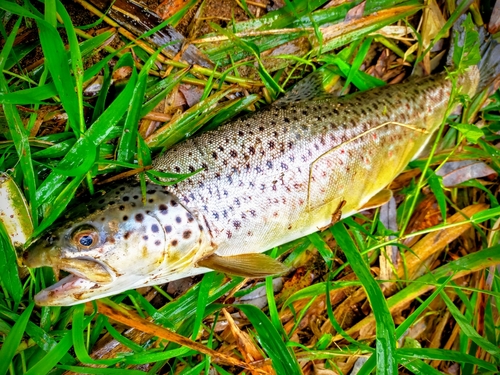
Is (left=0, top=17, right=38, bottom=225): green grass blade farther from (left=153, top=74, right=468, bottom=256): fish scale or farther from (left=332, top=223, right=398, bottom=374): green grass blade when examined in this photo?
(left=332, top=223, right=398, bottom=374): green grass blade

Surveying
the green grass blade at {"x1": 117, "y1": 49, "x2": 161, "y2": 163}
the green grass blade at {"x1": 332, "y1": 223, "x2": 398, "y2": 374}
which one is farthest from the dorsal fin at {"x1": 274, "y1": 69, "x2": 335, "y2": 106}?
the green grass blade at {"x1": 332, "y1": 223, "x2": 398, "y2": 374}

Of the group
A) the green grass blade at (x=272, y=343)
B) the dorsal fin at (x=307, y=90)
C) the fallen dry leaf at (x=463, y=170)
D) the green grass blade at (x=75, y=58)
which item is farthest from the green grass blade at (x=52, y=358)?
the fallen dry leaf at (x=463, y=170)

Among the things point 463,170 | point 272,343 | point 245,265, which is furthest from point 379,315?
point 463,170

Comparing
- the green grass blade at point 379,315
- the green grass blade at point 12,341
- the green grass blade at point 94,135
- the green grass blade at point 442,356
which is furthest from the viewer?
the green grass blade at point 442,356

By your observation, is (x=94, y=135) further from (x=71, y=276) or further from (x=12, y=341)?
(x=12, y=341)

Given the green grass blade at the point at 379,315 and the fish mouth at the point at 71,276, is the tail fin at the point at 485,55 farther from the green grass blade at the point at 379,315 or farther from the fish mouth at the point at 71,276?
the fish mouth at the point at 71,276

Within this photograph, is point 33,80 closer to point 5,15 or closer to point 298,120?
point 5,15

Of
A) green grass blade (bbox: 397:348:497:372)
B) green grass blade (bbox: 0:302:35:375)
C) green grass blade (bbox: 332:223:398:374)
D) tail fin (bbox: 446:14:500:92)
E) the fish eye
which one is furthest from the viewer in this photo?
tail fin (bbox: 446:14:500:92)

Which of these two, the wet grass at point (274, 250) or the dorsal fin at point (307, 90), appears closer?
the wet grass at point (274, 250)
